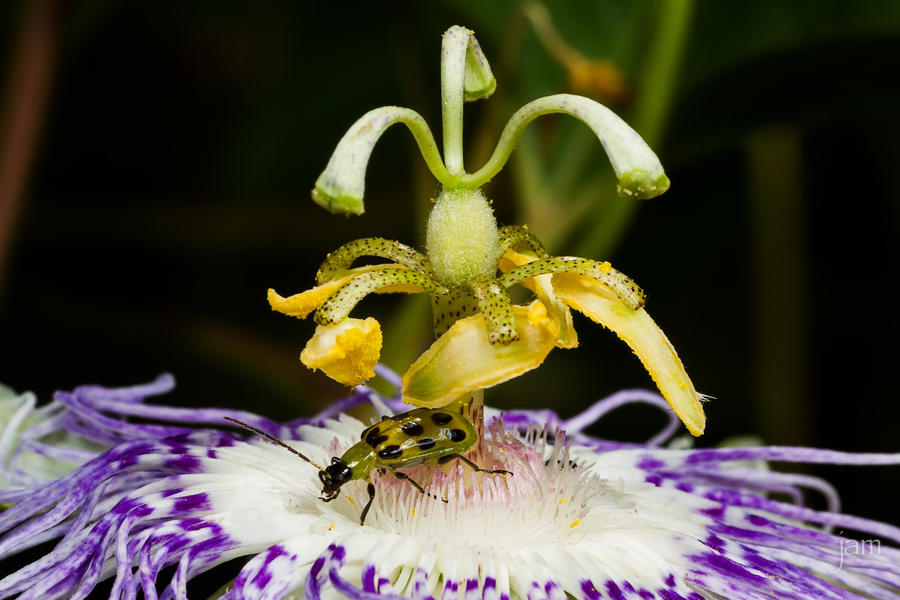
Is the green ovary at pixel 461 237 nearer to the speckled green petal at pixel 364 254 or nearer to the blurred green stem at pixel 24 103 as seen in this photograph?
the speckled green petal at pixel 364 254

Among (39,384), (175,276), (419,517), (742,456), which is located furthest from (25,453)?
(175,276)

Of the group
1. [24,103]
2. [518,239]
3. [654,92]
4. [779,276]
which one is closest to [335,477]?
[518,239]

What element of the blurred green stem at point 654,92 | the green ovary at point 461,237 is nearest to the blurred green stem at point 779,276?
the blurred green stem at point 654,92

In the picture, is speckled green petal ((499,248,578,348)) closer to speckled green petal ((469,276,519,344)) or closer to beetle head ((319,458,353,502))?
speckled green petal ((469,276,519,344))

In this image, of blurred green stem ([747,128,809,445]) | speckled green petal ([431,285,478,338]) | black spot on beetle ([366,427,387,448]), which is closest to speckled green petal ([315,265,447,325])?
speckled green petal ([431,285,478,338])

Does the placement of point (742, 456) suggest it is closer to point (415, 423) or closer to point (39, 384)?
point (415, 423)
